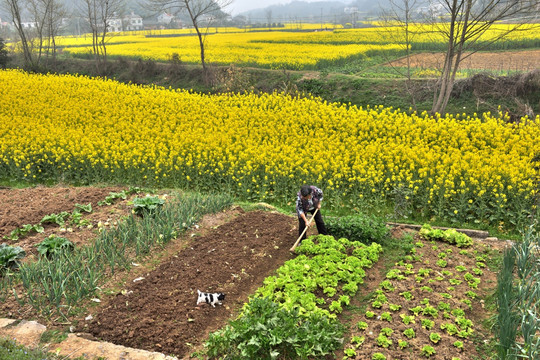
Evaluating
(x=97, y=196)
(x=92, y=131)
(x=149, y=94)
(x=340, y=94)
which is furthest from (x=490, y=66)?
(x=97, y=196)

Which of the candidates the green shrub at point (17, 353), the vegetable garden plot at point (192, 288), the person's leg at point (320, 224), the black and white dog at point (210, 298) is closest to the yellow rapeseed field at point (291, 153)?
the person's leg at point (320, 224)

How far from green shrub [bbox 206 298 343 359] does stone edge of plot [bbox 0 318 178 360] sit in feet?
→ 2.26

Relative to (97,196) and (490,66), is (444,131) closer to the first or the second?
(97,196)

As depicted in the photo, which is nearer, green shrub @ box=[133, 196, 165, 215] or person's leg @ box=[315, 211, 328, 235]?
person's leg @ box=[315, 211, 328, 235]

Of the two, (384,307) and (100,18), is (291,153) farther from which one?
(100,18)

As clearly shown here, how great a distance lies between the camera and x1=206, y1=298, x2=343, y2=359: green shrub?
5.07 meters

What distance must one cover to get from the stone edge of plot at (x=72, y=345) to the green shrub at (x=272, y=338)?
27.1 inches

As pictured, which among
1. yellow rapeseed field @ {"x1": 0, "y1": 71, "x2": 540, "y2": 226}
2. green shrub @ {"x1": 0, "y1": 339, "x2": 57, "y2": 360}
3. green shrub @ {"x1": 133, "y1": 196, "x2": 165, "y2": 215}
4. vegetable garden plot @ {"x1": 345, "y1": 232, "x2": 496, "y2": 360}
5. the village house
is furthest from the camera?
the village house

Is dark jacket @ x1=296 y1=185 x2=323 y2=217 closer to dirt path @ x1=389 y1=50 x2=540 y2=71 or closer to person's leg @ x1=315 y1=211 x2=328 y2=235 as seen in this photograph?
person's leg @ x1=315 y1=211 x2=328 y2=235

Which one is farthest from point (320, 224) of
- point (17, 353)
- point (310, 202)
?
point (17, 353)

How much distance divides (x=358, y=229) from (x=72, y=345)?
541 centimetres

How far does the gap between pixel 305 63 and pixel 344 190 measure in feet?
66.6

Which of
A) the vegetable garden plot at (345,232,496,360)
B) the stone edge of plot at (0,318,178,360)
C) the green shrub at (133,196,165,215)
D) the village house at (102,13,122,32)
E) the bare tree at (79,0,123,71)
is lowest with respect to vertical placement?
the vegetable garden plot at (345,232,496,360)

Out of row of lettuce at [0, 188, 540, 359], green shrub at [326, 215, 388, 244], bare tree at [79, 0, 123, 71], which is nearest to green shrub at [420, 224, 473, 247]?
row of lettuce at [0, 188, 540, 359]
